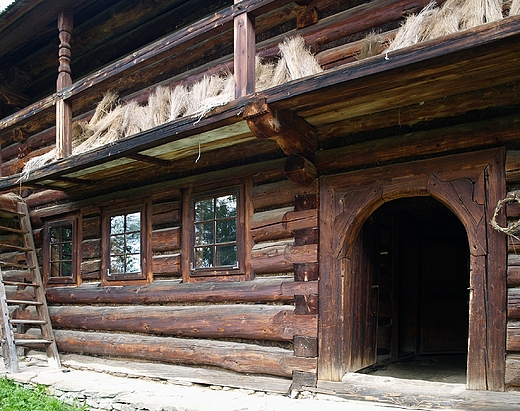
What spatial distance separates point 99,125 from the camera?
712 cm

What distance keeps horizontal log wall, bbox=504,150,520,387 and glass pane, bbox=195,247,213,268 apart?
358 cm

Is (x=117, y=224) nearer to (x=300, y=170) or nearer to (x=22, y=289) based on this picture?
(x=22, y=289)

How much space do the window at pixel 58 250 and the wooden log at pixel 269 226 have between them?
3.85m

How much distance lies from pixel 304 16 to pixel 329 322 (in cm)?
355

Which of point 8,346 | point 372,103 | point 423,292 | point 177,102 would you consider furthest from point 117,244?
point 423,292

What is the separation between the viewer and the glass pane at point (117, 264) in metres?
7.80

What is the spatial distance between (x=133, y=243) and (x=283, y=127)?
3.63 metres

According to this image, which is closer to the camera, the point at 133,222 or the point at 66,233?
the point at 133,222

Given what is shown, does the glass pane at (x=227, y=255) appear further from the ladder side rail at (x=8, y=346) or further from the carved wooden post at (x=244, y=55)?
the ladder side rail at (x=8, y=346)

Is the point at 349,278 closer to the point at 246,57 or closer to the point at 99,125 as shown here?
the point at 246,57

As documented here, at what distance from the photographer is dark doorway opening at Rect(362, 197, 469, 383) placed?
7.69m

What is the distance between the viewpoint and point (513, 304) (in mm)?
4414

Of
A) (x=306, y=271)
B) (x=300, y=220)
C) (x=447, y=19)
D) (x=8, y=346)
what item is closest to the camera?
(x=447, y=19)

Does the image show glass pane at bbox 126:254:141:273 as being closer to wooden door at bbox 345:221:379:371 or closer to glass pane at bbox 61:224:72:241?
glass pane at bbox 61:224:72:241
